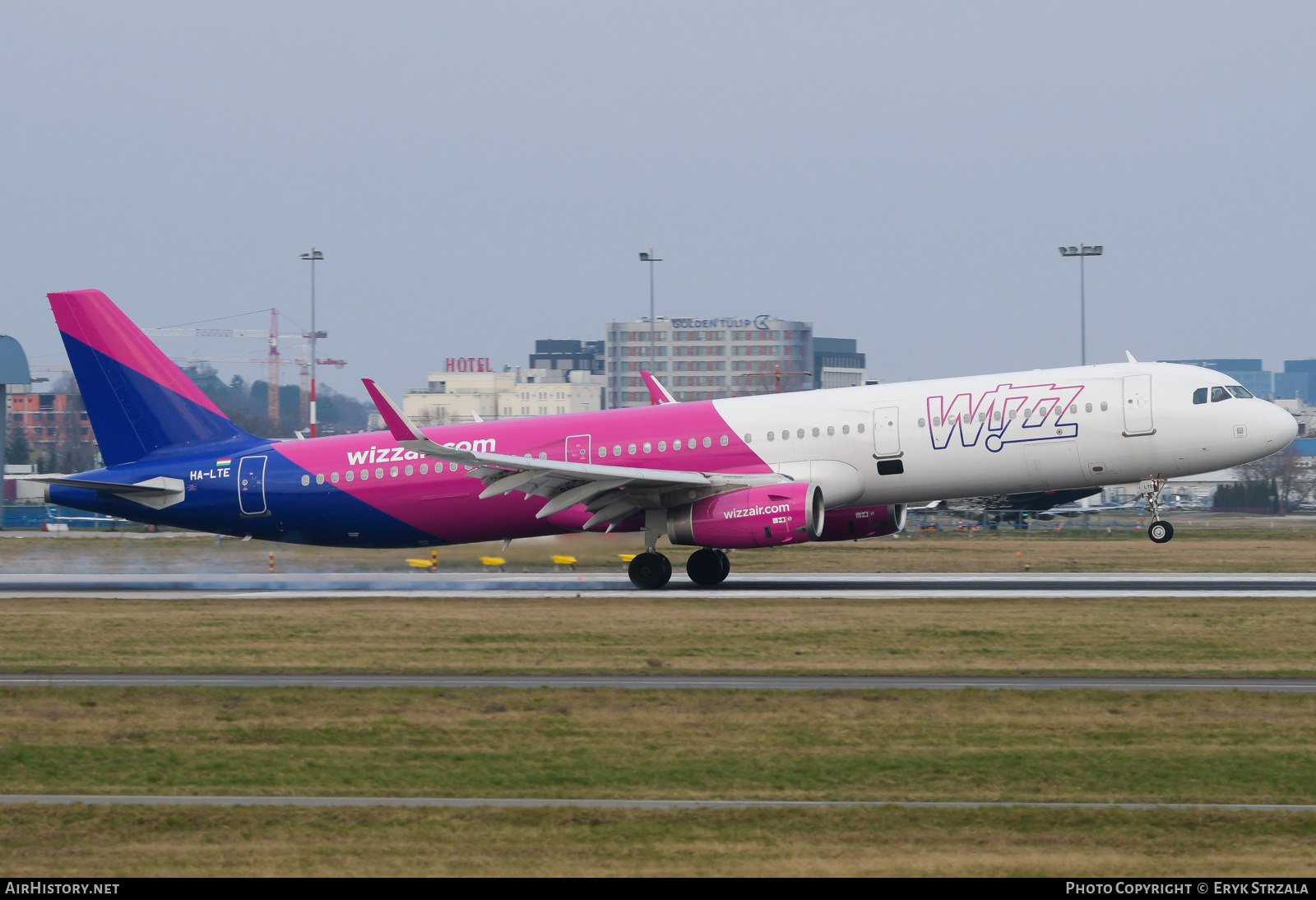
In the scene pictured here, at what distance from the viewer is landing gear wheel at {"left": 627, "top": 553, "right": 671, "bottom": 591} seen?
31.2m

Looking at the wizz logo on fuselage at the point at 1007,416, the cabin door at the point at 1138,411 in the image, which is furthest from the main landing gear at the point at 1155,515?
the wizz logo on fuselage at the point at 1007,416

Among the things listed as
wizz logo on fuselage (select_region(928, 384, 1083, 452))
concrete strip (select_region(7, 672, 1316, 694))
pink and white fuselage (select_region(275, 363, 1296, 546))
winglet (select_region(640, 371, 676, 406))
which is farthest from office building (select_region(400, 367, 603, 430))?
concrete strip (select_region(7, 672, 1316, 694))

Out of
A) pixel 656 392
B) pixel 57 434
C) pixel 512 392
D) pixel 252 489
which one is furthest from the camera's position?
pixel 512 392

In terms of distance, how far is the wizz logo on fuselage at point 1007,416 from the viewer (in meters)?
29.6

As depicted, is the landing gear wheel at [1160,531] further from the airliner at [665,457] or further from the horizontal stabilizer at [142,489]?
the horizontal stabilizer at [142,489]

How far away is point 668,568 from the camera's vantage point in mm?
31422

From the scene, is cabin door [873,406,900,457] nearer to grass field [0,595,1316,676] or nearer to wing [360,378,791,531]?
wing [360,378,791,531]

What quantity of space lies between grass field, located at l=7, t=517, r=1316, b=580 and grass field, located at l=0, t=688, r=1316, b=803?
18.0 m

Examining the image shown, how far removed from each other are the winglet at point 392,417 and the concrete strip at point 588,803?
15869mm

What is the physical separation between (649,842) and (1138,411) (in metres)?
22.6

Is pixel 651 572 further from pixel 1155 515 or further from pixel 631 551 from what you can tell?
pixel 1155 515

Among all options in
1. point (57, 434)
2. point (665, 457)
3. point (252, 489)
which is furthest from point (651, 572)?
point (57, 434)
